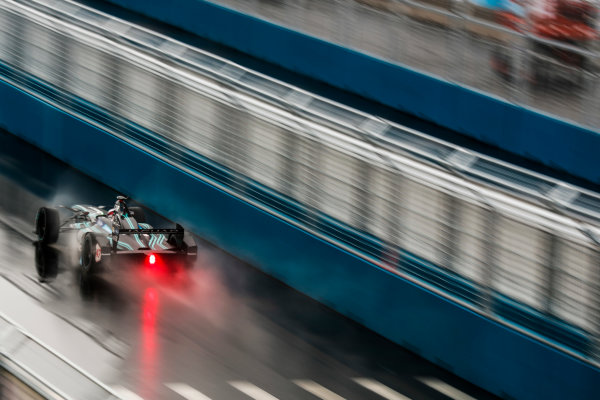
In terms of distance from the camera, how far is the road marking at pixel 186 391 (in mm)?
12797

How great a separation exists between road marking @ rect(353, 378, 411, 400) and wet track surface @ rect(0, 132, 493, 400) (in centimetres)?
2

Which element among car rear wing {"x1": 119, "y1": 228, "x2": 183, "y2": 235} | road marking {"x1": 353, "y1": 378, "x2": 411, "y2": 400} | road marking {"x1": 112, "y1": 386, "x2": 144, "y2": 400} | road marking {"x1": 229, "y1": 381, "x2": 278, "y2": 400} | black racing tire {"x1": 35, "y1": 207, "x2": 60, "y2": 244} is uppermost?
car rear wing {"x1": 119, "y1": 228, "x2": 183, "y2": 235}

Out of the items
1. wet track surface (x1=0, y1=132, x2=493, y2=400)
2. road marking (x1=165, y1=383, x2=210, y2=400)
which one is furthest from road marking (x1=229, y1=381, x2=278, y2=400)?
road marking (x1=165, y1=383, x2=210, y2=400)

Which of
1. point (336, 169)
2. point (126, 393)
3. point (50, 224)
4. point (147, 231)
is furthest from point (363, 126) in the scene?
point (126, 393)

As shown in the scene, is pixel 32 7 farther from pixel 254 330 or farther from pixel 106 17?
pixel 254 330

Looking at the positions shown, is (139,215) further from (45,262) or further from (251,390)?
(251,390)

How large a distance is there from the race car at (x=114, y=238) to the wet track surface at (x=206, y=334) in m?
0.22

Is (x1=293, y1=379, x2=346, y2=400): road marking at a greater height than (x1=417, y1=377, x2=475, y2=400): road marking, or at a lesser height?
lesser

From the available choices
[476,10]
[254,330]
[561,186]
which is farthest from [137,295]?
[476,10]

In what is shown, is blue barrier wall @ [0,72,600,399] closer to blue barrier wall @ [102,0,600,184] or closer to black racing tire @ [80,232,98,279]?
black racing tire @ [80,232,98,279]

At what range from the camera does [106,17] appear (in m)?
20.7

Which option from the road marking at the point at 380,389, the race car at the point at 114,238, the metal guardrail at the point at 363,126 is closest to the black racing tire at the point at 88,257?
the race car at the point at 114,238

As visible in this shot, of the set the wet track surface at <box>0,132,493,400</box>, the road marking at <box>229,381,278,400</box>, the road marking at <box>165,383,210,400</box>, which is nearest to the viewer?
the road marking at <box>165,383,210,400</box>

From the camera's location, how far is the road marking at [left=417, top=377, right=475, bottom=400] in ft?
44.1
